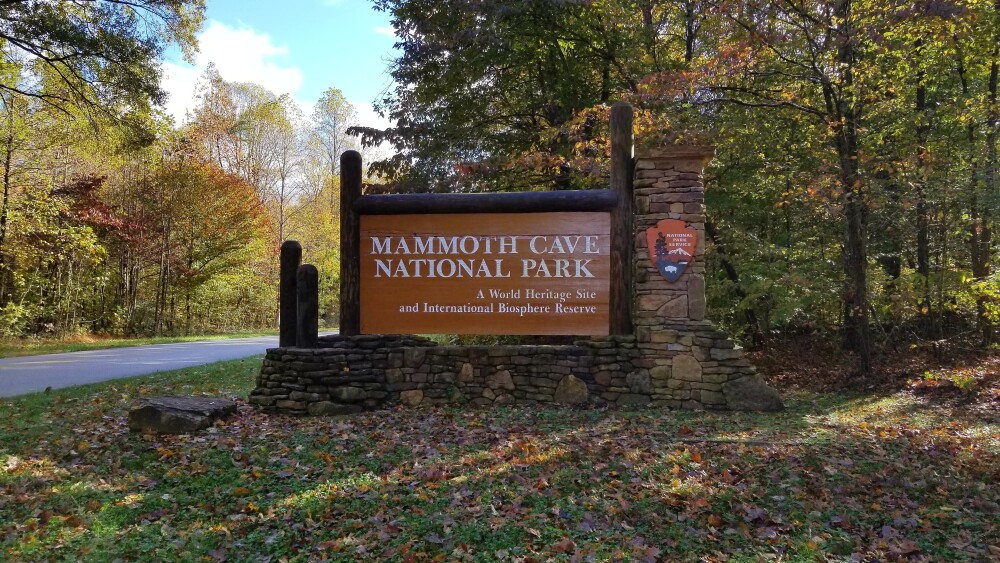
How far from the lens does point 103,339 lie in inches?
775

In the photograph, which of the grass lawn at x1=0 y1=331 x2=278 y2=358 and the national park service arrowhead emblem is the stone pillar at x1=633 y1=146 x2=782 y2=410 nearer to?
the national park service arrowhead emblem

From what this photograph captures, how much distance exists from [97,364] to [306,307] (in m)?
6.63

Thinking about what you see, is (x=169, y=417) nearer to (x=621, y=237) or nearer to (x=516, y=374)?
(x=516, y=374)

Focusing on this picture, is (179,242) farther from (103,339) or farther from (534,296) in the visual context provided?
(534,296)

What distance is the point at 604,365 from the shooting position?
7.62 meters

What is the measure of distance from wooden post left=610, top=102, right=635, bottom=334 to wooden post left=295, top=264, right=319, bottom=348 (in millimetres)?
3771

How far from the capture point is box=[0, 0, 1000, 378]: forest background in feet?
32.1

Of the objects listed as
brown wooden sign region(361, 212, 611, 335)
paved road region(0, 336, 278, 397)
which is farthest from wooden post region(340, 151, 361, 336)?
paved road region(0, 336, 278, 397)

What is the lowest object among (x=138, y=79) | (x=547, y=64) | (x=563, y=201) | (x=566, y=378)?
(x=566, y=378)

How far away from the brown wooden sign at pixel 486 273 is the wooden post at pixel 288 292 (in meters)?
0.95

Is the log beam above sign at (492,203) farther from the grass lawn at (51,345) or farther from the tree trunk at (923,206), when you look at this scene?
the grass lawn at (51,345)

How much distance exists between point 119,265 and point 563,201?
20.8 m

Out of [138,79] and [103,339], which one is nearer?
[138,79]

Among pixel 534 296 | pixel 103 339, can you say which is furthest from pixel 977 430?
pixel 103 339
